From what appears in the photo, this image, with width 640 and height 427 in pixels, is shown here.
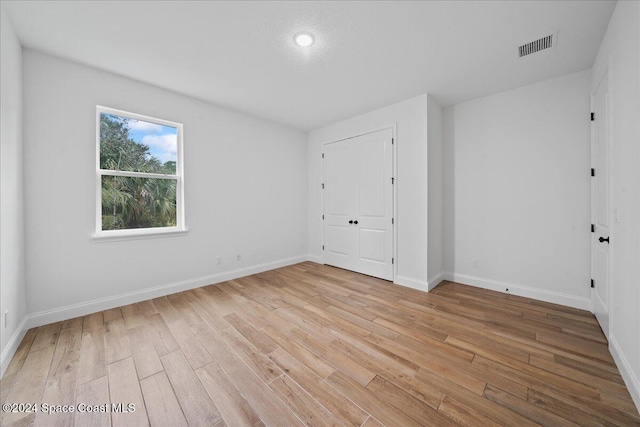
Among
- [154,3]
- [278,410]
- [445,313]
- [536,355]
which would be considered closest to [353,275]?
[445,313]

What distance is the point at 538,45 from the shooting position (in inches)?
90.0

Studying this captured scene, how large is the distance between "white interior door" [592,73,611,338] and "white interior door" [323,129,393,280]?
2145mm

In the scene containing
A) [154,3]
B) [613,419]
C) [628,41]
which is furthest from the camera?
[154,3]

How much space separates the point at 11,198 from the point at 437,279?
474 centimetres

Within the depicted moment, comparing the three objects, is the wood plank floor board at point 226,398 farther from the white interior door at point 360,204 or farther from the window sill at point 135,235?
the white interior door at point 360,204

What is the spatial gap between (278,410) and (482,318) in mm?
2256

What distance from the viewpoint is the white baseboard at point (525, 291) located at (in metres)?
2.76

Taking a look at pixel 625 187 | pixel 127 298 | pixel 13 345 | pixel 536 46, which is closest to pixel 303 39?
pixel 536 46

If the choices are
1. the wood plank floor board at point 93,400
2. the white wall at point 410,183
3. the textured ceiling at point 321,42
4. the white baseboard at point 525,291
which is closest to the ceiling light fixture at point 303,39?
the textured ceiling at point 321,42

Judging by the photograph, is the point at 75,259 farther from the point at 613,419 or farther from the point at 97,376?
the point at 613,419

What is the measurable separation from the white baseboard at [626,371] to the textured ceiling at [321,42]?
2.58 metres

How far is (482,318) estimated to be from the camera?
99.7 inches

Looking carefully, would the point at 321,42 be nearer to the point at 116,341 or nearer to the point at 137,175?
the point at 137,175

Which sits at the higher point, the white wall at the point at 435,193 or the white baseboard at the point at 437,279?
the white wall at the point at 435,193
